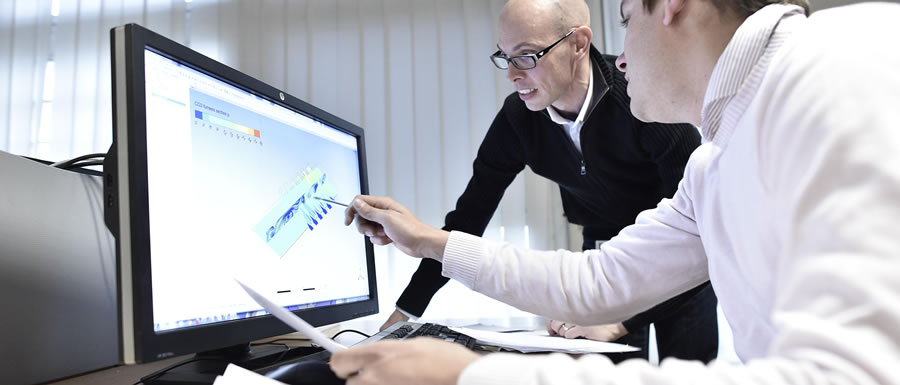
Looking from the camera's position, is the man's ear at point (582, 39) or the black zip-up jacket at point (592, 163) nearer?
the black zip-up jacket at point (592, 163)

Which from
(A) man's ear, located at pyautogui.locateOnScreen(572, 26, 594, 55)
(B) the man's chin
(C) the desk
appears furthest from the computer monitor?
(A) man's ear, located at pyautogui.locateOnScreen(572, 26, 594, 55)

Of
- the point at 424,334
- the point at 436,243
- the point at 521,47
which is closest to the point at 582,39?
the point at 521,47

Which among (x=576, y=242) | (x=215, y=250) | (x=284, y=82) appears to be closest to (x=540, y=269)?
(x=215, y=250)

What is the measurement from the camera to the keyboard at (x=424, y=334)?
0.87 metres

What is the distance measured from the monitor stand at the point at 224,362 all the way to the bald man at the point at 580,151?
1.61 ft

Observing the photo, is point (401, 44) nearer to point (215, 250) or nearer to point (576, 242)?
point (576, 242)

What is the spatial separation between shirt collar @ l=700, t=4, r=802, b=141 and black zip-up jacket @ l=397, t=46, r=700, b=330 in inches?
29.9

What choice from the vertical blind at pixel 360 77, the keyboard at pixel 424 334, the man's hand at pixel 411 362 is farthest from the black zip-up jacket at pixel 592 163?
the vertical blind at pixel 360 77

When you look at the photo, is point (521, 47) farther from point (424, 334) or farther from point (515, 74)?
point (424, 334)

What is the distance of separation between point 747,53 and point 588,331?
85cm

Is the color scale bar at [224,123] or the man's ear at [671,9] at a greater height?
the man's ear at [671,9]

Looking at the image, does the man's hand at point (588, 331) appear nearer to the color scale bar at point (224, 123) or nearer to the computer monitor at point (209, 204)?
the computer monitor at point (209, 204)

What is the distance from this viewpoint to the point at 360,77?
9.78 feet

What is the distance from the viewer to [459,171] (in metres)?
2.85
